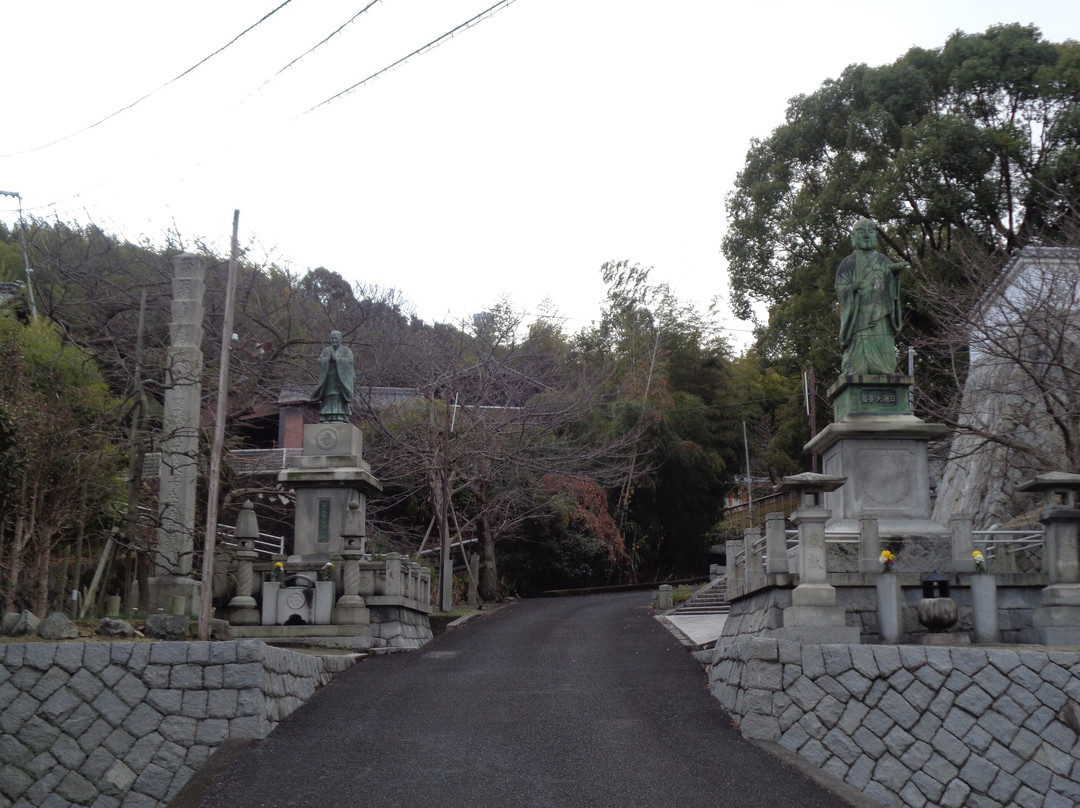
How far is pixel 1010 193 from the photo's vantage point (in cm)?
2562

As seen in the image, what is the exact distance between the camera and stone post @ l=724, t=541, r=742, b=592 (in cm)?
1628

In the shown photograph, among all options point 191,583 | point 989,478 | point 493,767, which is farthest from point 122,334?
point 989,478

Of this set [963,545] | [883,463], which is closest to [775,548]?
[963,545]

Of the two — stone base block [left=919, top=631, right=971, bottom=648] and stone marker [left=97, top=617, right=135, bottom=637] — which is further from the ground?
stone marker [left=97, top=617, right=135, bottom=637]

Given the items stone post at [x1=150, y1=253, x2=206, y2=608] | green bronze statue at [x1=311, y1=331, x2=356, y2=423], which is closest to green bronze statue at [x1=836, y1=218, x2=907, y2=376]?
green bronze statue at [x1=311, y1=331, x2=356, y2=423]

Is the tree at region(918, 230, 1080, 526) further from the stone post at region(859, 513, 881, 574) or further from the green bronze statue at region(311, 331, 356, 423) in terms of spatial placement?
the green bronze statue at region(311, 331, 356, 423)

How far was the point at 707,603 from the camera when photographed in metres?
24.0

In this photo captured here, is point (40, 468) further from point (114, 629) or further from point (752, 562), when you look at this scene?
point (752, 562)

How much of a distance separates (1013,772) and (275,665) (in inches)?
297

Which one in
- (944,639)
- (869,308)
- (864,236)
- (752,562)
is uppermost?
(864,236)

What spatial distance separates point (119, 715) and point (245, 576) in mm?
7022

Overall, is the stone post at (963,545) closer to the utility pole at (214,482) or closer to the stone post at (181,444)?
the utility pole at (214,482)

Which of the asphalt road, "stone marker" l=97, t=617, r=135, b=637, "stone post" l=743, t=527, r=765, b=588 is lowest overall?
the asphalt road

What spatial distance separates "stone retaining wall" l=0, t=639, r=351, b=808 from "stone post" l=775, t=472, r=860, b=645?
20.4ft
